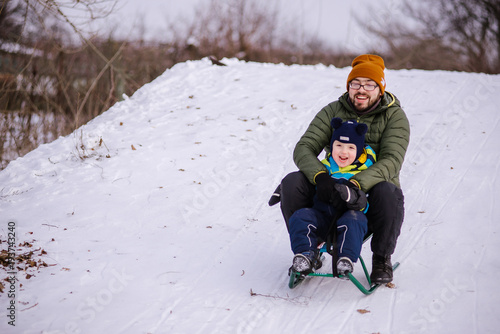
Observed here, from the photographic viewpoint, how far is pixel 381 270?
118 inches

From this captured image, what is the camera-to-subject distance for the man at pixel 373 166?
2859mm

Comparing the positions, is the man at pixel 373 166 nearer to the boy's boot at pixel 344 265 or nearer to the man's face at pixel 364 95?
the man's face at pixel 364 95

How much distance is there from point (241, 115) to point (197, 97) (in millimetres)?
1008

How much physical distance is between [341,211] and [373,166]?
36 centimetres

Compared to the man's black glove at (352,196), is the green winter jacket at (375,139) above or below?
above

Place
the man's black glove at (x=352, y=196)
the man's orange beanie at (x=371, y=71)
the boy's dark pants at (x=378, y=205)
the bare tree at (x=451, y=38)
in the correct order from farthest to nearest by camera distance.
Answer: the bare tree at (x=451, y=38) → the man's orange beanie at (x=371, y=71) → the boy's dark pants at (x=378, y=205) → the man's black glove at (x=352, y=196)

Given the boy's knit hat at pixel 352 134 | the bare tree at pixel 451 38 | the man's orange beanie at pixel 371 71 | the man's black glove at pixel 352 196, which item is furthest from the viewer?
the bare tree at pixel 451 38

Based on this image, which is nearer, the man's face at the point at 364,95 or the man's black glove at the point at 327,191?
the man's black glove at the point at 327,191

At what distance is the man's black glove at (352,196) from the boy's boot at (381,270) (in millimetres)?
417

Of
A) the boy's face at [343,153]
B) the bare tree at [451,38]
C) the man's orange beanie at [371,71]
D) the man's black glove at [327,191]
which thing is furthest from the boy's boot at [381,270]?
the bare tree at [451,38]

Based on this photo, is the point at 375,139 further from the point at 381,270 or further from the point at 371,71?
the point at 381,270

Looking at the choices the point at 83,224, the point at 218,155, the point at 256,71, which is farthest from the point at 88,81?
the point at 83,224

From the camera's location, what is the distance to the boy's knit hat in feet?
9.70

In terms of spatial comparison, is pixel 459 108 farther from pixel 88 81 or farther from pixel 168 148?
pixel 88 81
